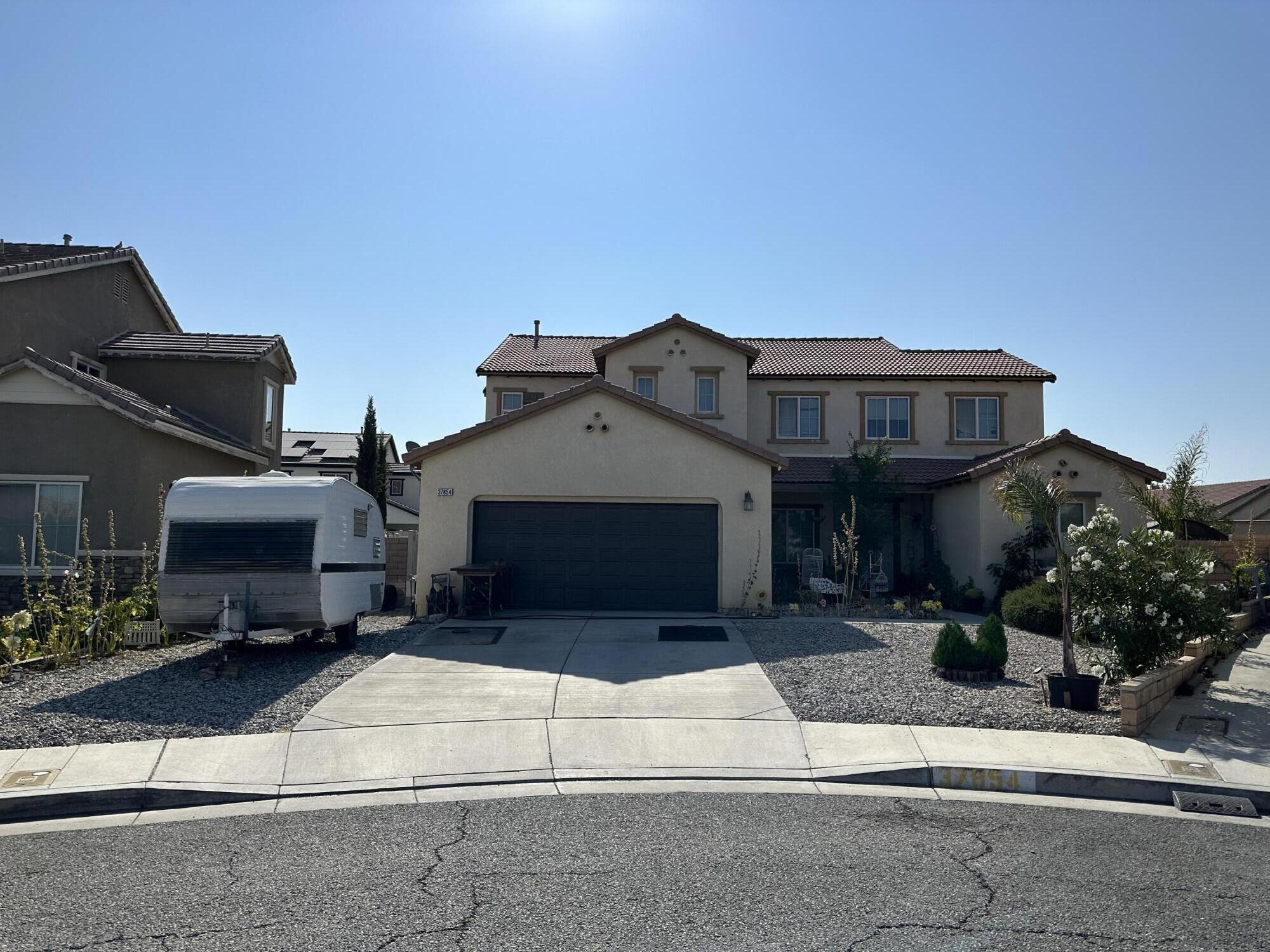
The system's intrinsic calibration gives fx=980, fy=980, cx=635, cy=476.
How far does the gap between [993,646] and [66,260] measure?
1996 cm

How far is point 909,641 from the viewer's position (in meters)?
14.9

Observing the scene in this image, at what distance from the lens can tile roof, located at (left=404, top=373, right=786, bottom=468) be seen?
1839cm

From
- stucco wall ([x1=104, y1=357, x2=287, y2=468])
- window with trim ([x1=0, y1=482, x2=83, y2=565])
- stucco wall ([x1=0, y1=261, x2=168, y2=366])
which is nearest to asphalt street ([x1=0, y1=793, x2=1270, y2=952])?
window with trim ([x1=0, y1=482, x2=83, y2=565])

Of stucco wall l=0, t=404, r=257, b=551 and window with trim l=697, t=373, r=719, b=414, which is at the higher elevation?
window with trim l=697, t=373, r=719, b=414

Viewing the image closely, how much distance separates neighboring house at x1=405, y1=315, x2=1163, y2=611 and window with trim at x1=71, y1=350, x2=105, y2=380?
8.83 metres

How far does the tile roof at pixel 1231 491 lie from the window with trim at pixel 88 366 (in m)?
43.6

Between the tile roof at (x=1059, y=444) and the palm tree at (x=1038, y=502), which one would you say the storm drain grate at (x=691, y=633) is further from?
the tile roof at (x=1059, y=444)

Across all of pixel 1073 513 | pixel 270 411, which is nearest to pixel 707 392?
pixel 1073 513

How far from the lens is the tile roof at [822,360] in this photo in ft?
88.1

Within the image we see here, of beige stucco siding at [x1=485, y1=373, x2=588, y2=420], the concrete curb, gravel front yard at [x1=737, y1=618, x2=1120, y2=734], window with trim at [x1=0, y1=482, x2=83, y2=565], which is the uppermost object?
beige stucco siding at [x1=485, y1=373, x2=588, y2=420]

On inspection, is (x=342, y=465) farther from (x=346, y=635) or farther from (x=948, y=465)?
(x=346, y=635)

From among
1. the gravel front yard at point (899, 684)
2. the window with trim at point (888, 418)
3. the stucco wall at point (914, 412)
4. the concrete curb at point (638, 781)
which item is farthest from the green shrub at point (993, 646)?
the window with trim at point (888, 418)

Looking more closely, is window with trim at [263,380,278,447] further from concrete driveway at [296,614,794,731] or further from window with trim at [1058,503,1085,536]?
window with trim at [1058,503,1085,536]

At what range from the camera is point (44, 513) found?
1778 centimetres
